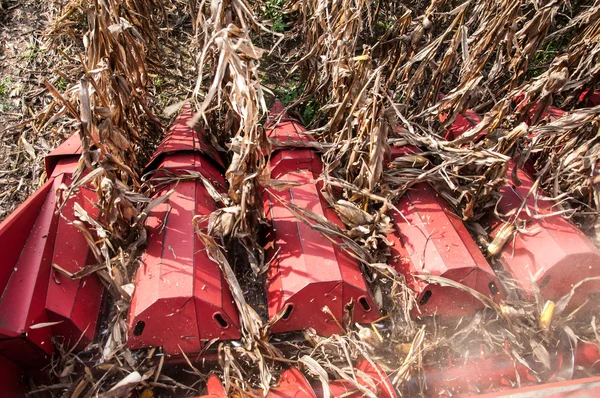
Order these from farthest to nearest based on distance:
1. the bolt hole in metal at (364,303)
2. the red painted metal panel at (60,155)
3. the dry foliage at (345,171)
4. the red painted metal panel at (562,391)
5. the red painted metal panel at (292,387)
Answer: the red painted metal panel at (60,155) < the bolt hole in metal at (364,303) < the dry foliage at (345,171) < the red painted metal panel at (292,387) < the red painted metal panel at (562,391)

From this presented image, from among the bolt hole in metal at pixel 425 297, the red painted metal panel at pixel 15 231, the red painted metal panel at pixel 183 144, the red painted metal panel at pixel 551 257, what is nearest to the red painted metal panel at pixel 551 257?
the red painted metal panel at pixel 551 257

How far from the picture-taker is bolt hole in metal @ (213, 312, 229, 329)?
5.23 ft

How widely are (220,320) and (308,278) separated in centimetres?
36

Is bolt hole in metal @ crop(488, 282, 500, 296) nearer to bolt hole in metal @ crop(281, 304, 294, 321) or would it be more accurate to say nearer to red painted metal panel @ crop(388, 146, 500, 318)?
red painted metal panel @ crop(388, 146, 500, 318)

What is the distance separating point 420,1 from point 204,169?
2.09 metres

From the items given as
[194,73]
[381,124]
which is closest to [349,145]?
[381,124]

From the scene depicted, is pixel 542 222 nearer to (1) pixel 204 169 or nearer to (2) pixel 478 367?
(2) pixel 478 367

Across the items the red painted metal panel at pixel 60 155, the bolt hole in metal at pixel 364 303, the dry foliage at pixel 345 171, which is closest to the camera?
the dry foliage at pixel 345 171

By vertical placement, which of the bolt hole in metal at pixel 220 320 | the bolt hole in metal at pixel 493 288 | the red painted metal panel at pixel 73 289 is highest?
the red painted metal panel at pixel 73 289

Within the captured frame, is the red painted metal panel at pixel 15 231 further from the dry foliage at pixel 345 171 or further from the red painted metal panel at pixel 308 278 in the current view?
the red painted metal panel at pixel 308 278

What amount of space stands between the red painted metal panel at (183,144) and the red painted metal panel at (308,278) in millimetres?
496

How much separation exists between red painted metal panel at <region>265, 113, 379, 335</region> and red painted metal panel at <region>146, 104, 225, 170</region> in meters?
0.50

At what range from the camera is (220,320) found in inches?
63.9

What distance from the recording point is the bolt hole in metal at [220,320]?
5.23 feet
